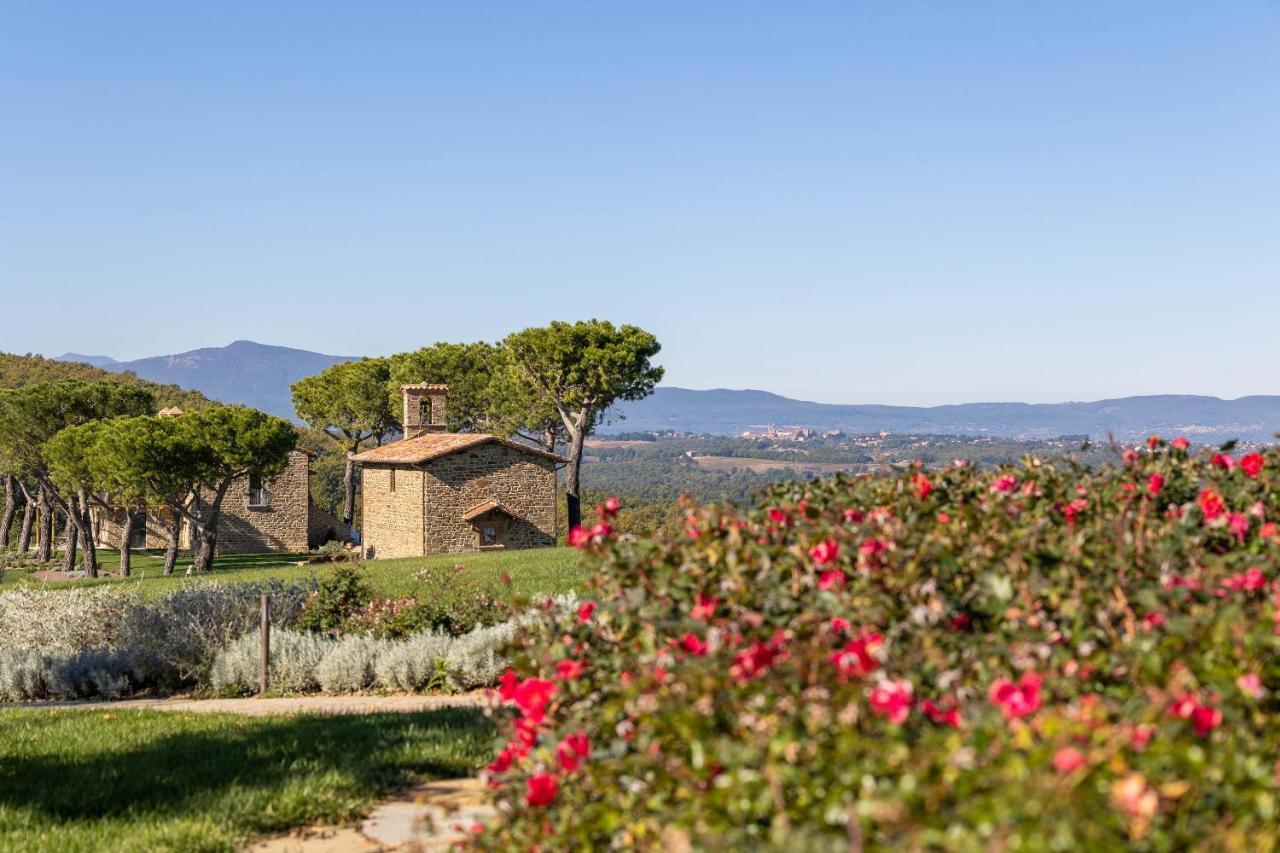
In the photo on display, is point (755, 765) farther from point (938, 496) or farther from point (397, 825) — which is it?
point (397, 825)

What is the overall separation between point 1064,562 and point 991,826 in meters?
1.70

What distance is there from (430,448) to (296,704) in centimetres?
2663

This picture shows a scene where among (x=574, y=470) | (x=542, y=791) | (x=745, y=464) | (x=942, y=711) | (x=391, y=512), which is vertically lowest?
(x=745, y=464)

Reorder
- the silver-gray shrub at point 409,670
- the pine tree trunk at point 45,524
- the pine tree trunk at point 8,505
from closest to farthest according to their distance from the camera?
the silver-gray shrub at point 409,670 → the pine tree trunk at point 45,524 → the pine tree trunk at point 8,505

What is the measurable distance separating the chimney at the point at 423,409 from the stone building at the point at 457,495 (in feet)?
5.08

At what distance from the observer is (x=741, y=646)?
3.44 meters

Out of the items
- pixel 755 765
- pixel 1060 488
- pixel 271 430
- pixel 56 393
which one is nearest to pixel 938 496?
pixel 1060 488

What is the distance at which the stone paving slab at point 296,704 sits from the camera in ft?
30.7

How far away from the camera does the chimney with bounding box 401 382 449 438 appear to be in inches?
1613

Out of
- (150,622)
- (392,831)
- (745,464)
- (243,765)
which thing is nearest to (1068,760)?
(392,831)

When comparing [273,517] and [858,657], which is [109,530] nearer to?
[273,517]

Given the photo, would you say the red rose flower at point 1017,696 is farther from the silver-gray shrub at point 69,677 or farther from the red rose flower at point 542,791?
the silver-gray shrub at point 69,677

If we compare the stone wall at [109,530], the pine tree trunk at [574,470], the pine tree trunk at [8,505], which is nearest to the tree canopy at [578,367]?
the pine tree trunk at [574,470]

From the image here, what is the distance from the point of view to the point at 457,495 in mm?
35906
